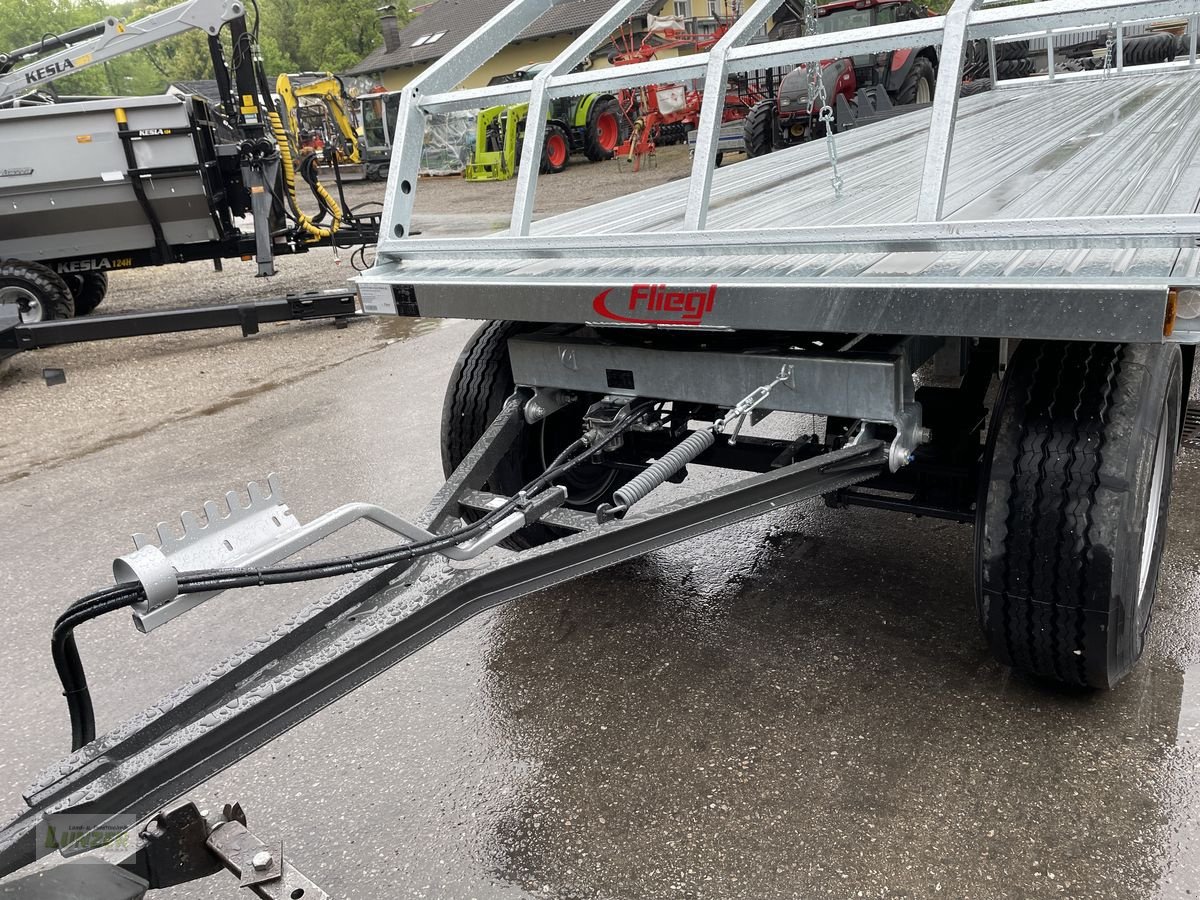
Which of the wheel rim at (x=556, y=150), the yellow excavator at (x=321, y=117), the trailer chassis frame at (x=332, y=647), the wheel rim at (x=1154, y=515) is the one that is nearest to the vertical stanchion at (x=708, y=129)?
the trailer chassis frame at (x=332, y=647)

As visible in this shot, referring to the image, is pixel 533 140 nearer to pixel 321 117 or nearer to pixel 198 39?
Answer: pixel 321 117

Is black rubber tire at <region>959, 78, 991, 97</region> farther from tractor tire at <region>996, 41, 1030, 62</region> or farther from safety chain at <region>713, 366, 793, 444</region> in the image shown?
safety chain at <region>713, 366, 793, 444</region>

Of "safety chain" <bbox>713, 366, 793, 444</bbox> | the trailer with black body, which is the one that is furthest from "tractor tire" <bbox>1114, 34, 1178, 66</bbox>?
"safety chain" <bbox>713, 366, 793, 444</bbox>

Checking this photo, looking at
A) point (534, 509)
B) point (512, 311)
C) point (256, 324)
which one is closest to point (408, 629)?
point (534, 509)

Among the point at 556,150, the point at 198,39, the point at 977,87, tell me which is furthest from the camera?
the point at 198,39

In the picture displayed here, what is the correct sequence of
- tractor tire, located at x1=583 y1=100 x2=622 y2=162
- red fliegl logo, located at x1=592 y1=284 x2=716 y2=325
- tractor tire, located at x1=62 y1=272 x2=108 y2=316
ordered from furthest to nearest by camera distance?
1. tractor tire, located at x1=583 y1=100 x2=622 y2=162
2. tractor tire, located at x1=62 y1=272 x2=108 y2=316
3. red fliegl logo, located at x1=592 y1=284 x2=716 y2=325

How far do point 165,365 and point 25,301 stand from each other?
1.80 metres

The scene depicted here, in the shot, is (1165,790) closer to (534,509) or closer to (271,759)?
(534,509)

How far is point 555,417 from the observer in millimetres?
3650

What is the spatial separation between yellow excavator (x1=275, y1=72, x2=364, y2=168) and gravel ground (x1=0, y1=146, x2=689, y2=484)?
2.08 metres

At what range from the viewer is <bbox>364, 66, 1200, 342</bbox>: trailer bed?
2.11m

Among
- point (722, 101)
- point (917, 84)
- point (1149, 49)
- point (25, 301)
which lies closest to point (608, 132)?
point (917, 84)

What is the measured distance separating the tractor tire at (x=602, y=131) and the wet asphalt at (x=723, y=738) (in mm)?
18560

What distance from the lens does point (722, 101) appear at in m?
2.66
